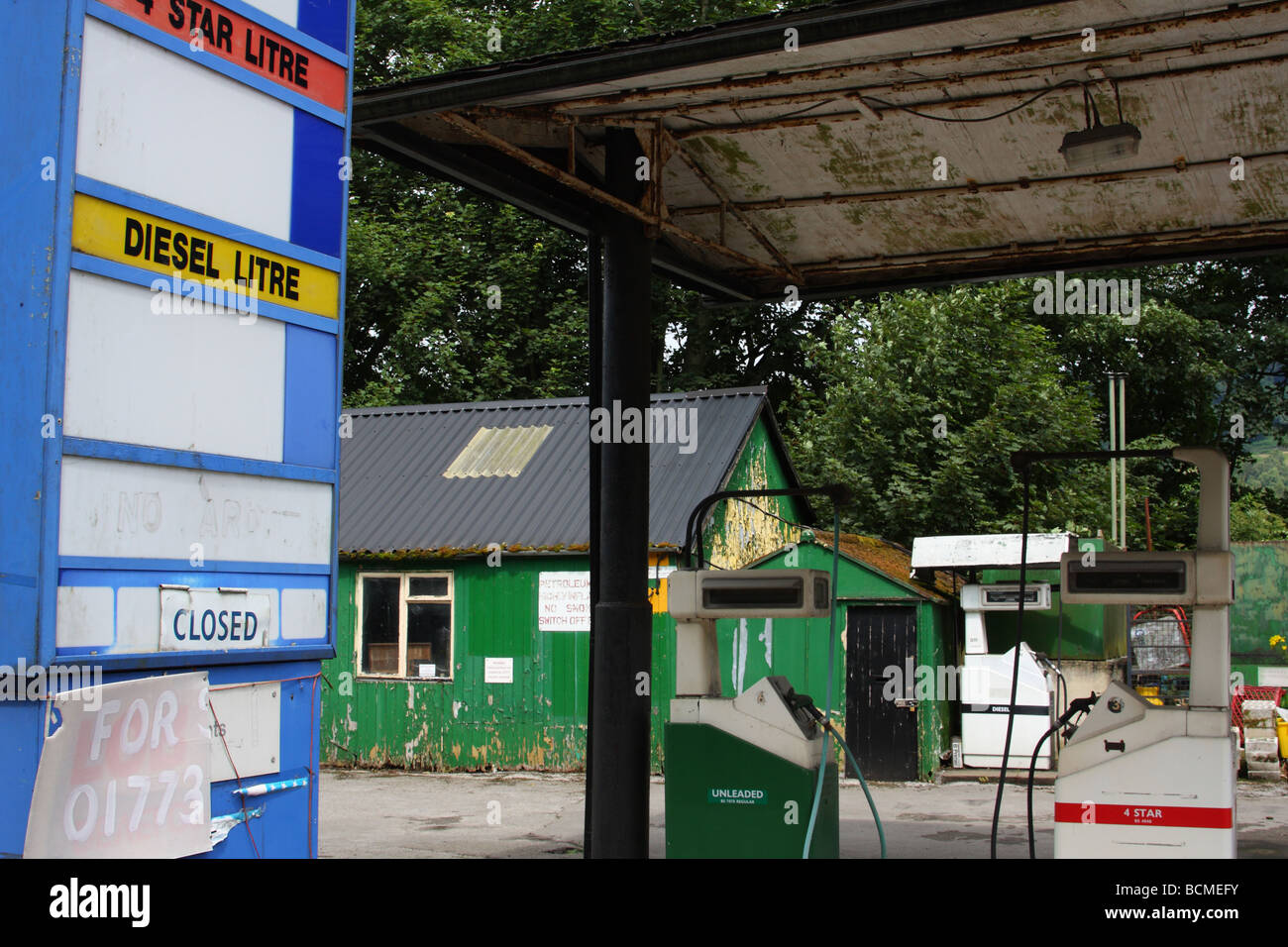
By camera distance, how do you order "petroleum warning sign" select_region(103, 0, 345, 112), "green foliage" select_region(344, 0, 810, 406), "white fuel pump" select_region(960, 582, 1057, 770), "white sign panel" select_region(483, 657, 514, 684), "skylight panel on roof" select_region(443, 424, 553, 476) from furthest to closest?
"green foliage" select_region(344, 0, 810, 406) → "skylight panel on roof" select_region(443, 424, 553, 476) → "white sign panel" select_region(483, 657, 514, 684) → "white fuel pump" select_region(960, 582, 1057, 770) → "petroleum warning sign" select_region(103, 0, 345, 112)

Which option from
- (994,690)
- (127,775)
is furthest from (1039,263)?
(994,690)

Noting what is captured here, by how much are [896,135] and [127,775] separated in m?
5.81

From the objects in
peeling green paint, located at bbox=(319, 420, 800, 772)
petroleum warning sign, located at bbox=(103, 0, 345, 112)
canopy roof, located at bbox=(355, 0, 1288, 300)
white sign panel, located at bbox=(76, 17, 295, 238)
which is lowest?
peeling green paint, located at bbox=(319, 420, 800, 772)

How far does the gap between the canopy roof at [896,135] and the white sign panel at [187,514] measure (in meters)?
2.74

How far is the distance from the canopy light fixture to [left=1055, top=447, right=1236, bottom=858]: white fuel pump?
5.87 feet

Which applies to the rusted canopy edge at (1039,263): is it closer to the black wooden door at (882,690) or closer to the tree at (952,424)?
the black wooden door at (882,690)

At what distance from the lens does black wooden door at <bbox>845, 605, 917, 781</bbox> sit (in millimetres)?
16312

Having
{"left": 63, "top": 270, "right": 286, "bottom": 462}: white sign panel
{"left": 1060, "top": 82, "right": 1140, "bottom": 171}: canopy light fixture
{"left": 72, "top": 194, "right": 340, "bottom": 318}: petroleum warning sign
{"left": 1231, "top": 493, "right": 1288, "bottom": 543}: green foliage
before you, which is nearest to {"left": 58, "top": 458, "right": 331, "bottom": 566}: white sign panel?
{"left": 63, "top": 270, "right": 286, "bottom": 462}: white sign panel

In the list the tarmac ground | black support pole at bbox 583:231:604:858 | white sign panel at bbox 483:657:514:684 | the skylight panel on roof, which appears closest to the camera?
black support pole at bbox 583:231:604:858

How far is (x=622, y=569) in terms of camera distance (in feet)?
25.2

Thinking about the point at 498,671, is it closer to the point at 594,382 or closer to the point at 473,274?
the point at 594,382

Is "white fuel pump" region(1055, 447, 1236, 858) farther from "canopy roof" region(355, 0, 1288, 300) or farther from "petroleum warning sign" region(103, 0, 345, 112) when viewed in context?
"petroleum warning sign" region(103, 0, 345, 112)
